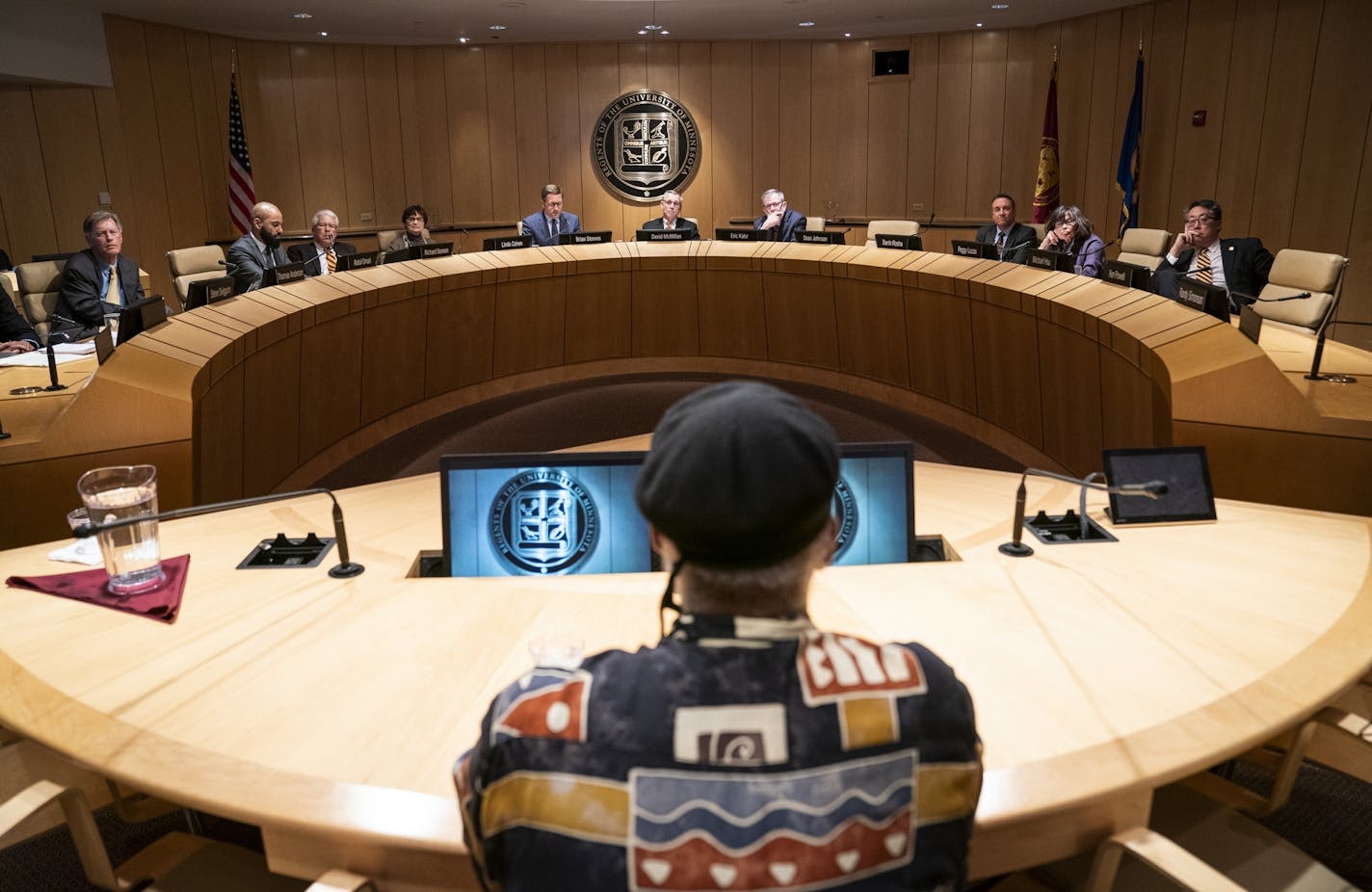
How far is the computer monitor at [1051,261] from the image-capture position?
4582 millimetres

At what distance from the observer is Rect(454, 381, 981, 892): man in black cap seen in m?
0.91

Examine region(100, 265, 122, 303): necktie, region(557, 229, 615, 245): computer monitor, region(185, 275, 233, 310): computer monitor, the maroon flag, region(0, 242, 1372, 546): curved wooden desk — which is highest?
the maroon flag

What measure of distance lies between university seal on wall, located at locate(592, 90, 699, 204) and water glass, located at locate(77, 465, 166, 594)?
8377 millimetres

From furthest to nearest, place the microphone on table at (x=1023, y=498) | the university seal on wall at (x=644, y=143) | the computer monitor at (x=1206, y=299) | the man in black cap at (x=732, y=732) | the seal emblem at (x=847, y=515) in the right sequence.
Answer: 1. the university seal on wall at (x=644, y=143)
2. the computer monitor at (x=1206, y=299)
3. the seal emblem at (x=847, y=515)
4. the microphone on table at (x=1023, y=498)
5. the man in black cap at (x=732, y=732)

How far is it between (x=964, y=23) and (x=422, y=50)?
195 inches

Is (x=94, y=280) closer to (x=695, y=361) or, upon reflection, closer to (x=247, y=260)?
(x=247, y=260)

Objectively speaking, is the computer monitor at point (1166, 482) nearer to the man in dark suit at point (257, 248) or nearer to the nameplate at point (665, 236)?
the nameplate at point (665, 236)

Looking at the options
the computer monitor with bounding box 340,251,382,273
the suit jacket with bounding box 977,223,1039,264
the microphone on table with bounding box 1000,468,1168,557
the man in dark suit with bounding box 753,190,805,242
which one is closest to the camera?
the microphone on table with bounding box 1000,468,1168,557

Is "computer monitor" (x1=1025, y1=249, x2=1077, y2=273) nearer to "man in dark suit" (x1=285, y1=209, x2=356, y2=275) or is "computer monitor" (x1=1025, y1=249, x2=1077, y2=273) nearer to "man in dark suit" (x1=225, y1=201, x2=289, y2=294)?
"man in dark suit" (x1=285, y1=209, x2=356, y2=275)

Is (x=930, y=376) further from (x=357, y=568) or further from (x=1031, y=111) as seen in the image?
(x=1031, y=111)

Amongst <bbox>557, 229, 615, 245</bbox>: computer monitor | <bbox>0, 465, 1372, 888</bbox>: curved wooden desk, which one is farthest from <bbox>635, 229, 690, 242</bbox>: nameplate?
<bbox>0, 465, 1372, 888</bbox>: curved wooden desk

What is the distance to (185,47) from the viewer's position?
825cm

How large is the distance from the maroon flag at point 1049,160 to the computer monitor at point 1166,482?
694 centimetres

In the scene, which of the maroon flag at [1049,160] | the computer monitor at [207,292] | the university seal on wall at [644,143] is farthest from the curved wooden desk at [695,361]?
the university seal on wall at [644,143]
